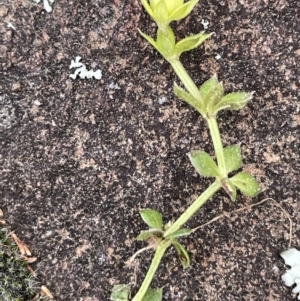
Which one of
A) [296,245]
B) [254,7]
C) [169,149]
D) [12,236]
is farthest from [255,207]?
[12,236]

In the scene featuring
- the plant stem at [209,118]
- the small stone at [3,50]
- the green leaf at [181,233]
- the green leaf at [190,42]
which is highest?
the small stone at [3,50]

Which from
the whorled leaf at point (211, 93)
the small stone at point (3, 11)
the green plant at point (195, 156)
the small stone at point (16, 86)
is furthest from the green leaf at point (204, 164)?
the small stone at point (3, 11)

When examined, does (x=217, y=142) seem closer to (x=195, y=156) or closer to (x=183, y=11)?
(x=195, y=156)

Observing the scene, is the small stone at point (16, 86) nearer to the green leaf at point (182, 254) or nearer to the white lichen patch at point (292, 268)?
the green leaf at point (182, 254)

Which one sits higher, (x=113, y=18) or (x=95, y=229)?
(x=113, y=18)

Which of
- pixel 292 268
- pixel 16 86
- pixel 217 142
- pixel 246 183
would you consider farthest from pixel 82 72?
pixel 292 268

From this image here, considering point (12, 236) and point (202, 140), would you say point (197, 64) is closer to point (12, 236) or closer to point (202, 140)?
point (202, 140)

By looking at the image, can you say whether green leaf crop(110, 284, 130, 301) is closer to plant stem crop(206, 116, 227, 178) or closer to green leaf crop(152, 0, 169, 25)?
plant stem crop(206, 116, 227, 178)
